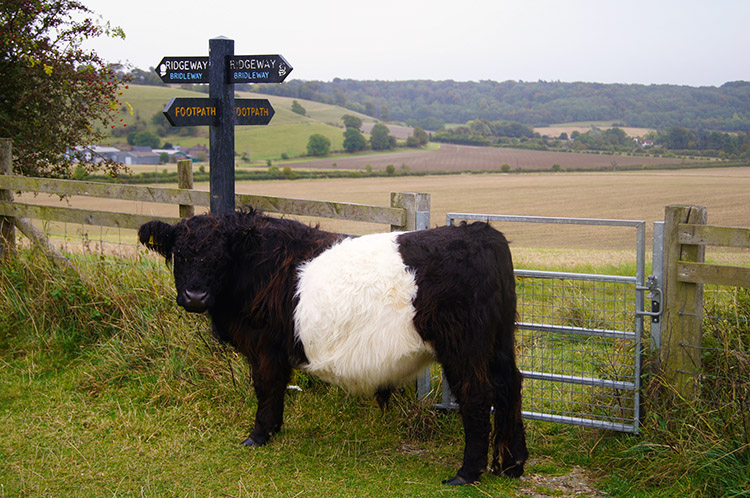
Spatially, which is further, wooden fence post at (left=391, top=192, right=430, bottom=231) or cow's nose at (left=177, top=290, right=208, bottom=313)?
wooden fence post at (left=391, top=192, right=430, bottom=231)

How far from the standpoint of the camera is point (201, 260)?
436 cm

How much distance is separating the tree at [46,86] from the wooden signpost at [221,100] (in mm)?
3637

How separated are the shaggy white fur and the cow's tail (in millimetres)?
486

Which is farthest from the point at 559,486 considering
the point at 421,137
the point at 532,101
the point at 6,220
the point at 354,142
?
the point at 532,101

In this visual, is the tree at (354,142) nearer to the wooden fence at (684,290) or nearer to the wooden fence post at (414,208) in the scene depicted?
the wooden fence post at (414,208)

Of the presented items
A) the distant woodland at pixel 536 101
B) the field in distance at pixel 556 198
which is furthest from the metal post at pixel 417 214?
the distant woodland at pixel 536 101

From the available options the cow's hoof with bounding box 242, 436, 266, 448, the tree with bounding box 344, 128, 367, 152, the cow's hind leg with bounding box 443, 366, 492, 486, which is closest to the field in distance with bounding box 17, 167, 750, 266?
the cow's hind leg with bounding box 443, 366, 492, 486

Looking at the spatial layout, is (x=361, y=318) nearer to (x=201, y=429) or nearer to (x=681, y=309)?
(x=201, y=429)

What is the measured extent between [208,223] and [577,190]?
128ft

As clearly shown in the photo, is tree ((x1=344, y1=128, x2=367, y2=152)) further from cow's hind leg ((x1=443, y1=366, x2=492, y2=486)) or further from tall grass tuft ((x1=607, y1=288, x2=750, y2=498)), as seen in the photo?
cow's hind leg ((x1=443, y1=366, x2=492, y2=486))

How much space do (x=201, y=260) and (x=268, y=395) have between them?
3.67ft

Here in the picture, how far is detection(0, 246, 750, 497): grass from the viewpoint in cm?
391

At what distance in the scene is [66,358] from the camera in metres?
6.26

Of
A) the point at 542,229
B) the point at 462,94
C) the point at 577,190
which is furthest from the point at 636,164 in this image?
the point at 462,94
